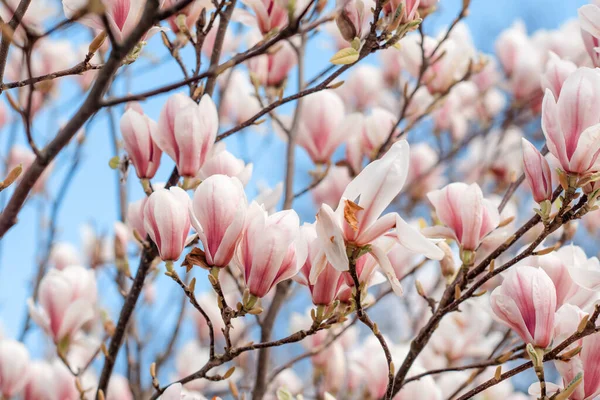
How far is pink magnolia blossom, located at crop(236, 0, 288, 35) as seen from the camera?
1.04 m

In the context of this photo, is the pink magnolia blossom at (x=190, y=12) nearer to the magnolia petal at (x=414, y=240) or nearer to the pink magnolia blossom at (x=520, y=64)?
the magnolia petal at (x=414, y=240)

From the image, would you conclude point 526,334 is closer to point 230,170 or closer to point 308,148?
point 230,170

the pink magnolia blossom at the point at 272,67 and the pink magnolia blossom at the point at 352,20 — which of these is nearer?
the pink magnolia blossom at the point at 352,20

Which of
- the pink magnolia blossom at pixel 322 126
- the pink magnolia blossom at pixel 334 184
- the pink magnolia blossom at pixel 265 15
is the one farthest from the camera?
the pink magnolia blossom at pixel 334 184

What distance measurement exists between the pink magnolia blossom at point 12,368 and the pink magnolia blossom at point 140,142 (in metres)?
0.47

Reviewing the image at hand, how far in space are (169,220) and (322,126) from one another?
2.08 ft

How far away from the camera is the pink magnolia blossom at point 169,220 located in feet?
2.55

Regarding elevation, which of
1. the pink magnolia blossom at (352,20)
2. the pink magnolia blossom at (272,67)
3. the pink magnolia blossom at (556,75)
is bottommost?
the pink magnolia blossom at (556,75)

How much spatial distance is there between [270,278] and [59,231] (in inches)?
55.3

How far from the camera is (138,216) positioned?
0.99m

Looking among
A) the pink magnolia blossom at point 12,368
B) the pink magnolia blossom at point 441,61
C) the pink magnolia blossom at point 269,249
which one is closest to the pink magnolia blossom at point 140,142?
the pink magnolia blossom at point 269,249

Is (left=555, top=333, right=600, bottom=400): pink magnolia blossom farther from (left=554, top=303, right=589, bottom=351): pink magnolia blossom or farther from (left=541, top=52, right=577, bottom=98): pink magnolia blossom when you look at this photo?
(left=541, top=52, right=577, bottom=98): pink magnolia blossom

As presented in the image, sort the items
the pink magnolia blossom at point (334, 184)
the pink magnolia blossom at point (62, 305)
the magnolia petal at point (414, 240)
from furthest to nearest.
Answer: the pink magnolia blossom at point (334, 184) → the pink magnolia blossom at point (62, 305) → the magnolia petal at point (414, 240)

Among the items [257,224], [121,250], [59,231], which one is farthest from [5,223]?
[59,231]
